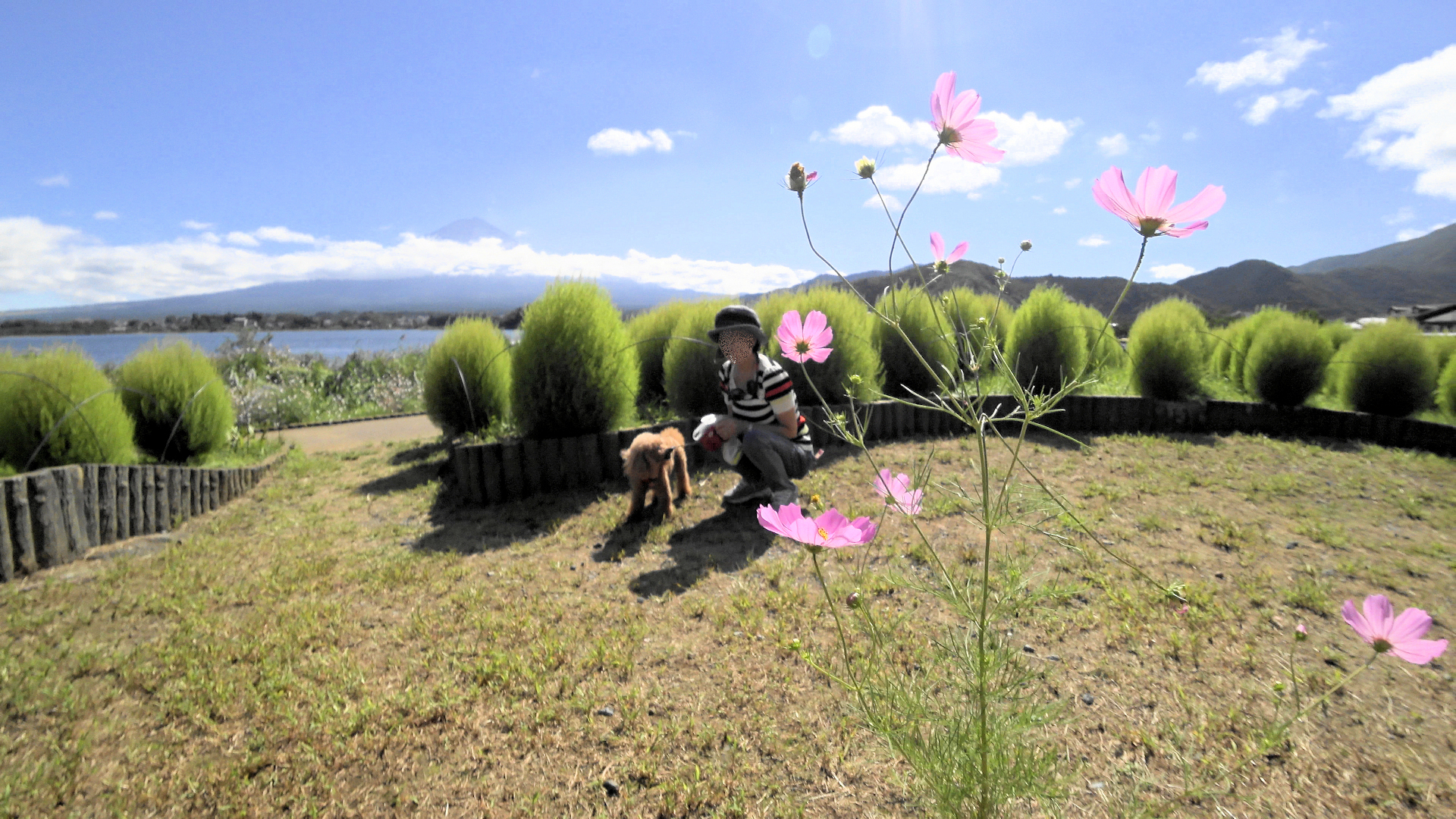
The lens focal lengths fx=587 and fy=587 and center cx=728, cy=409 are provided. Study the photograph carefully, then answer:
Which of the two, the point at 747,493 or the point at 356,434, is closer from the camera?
the point at 747,493

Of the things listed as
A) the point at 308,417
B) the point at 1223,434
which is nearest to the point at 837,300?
the point at 1223,434

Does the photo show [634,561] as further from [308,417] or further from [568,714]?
[308,417]

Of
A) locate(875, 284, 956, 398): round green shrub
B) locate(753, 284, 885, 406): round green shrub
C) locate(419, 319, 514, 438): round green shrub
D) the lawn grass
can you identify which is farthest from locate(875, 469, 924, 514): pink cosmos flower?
locate(875, 284, 956, 398): round green shrub

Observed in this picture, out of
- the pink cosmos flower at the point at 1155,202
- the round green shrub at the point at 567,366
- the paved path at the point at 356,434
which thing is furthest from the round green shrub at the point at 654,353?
the pink cosmos flower at the point at 1155,202

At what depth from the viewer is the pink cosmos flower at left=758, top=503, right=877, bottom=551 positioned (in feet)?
3.64

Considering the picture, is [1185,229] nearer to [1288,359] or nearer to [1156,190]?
[1156,190]

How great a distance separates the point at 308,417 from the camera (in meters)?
10.0

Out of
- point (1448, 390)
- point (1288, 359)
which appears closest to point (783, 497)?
point (1288, 359)

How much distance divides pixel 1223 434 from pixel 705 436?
20.7ft

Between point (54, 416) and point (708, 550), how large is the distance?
4.63m

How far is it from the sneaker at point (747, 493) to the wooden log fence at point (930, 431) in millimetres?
684

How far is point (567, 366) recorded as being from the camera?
193 inches

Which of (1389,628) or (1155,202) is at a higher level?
(1155,202)

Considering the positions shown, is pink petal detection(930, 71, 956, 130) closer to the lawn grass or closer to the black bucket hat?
the lawn grass
